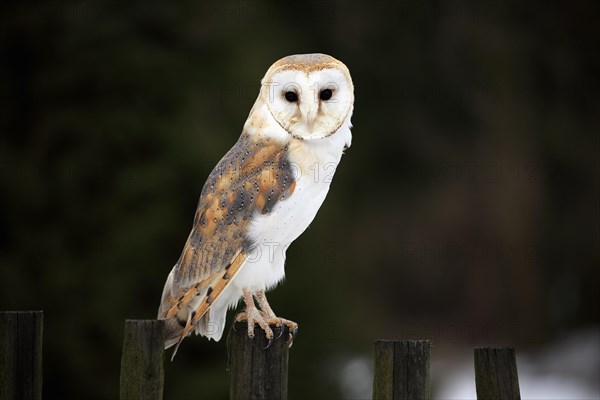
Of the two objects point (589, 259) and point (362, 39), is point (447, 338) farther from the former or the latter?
point (362, 39)

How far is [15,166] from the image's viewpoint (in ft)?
18.7

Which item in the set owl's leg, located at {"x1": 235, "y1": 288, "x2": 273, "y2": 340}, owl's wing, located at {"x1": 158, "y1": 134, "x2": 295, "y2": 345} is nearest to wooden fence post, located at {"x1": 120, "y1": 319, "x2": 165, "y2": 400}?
owl's leg, located at {"x1": 235, "y1": 288, "x2": 273, "y2": 340}

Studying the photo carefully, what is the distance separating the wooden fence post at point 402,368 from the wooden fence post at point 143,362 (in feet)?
1.85

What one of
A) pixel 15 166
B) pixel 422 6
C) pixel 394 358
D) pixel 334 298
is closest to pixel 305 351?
pixel 334 298

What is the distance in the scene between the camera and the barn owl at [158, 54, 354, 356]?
3.08 meters

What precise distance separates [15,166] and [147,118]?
0.85 meters

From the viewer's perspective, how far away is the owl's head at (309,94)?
2980mm

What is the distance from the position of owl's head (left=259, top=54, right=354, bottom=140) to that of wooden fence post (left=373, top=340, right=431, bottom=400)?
2.95ft

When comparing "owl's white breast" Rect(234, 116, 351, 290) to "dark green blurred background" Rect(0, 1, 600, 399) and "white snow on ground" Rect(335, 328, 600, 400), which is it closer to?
"dark green blurred background" Rect(0, 1, 600, 399)

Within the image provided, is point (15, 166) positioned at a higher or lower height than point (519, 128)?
lower

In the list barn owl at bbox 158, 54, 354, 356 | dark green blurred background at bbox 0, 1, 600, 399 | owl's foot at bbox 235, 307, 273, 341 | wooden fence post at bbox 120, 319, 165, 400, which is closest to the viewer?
wooden fence post at bbox 120, 319, 165, 400

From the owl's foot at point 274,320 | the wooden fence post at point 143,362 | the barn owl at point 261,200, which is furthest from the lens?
the barn owl at point 261,200

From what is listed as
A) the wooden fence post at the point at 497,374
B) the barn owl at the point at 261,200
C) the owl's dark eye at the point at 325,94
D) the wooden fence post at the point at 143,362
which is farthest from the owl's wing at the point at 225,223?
the wooden fence post at the point at 497,374

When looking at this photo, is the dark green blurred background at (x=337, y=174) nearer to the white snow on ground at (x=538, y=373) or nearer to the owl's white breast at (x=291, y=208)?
the white snow on ground at (x=538, y=373)
